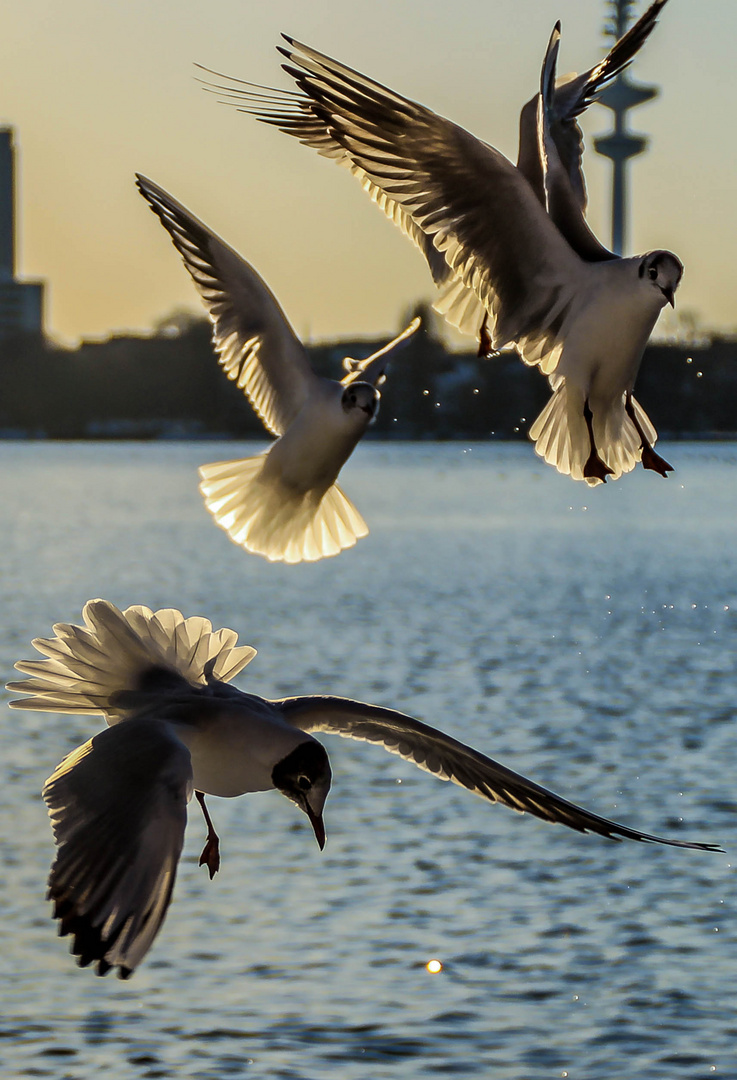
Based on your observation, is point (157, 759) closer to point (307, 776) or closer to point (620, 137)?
point (307, 776)

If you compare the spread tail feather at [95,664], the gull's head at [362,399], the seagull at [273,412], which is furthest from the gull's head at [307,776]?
the seagull at [273,412]

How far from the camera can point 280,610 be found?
38188mm

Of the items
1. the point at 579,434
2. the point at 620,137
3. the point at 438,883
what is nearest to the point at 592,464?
the point at 579,434

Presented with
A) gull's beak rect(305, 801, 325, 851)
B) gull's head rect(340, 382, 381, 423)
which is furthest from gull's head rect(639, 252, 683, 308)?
gull's beak rect(305, 801, 325, 851)

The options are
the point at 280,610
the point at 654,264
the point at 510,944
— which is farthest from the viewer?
the point at 280,610

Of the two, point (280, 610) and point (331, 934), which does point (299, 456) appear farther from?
point (280, 610)

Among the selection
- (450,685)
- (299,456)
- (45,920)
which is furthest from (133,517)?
(299,456)

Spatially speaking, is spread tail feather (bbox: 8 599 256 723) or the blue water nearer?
spread tail feather (bbox: 8 599 256 723)

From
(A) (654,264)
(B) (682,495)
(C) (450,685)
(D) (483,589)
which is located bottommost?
(B) (682,495)

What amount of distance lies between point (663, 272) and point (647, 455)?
1.59 feet

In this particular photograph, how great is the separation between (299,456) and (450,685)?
21198 millimetres

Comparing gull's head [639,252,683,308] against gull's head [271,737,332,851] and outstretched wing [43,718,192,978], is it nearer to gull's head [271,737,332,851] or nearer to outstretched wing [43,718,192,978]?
gull's head [271,737,332,851]

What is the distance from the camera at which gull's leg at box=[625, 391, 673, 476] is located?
4.58m

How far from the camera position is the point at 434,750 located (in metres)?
4.80
